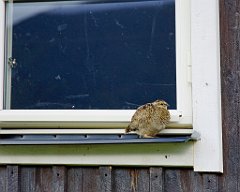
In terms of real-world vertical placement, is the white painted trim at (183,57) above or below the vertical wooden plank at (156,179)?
above

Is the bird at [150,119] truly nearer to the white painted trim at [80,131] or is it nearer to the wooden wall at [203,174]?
the white painted trim at [80,131]

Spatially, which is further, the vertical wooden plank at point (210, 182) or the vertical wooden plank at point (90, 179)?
the vertical wooden plank at point (90, 179)

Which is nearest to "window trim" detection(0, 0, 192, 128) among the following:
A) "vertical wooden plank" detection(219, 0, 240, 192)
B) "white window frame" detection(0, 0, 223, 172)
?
"white window frame" detection(0, 0, 223, 172)

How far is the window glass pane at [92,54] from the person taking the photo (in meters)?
2.03

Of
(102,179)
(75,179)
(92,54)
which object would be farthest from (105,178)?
(92,54)

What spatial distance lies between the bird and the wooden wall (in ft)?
0.48

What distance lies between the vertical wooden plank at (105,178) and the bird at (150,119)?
172 mm

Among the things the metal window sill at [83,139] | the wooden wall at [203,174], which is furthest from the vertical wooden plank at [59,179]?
the metal window sill at [83,139]

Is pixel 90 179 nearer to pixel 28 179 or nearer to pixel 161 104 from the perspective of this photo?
pixel 28 179

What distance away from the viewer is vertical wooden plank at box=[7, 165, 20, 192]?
2090mm

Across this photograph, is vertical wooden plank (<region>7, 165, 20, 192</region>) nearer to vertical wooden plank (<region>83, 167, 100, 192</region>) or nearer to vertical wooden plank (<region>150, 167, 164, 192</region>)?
vertical wooden plank (<region>83, 167, 100, 192</region>)

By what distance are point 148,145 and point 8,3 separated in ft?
2.63

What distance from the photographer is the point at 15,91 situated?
2146mm

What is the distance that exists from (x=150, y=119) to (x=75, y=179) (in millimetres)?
384
